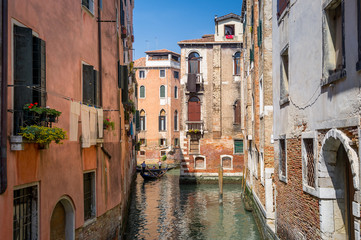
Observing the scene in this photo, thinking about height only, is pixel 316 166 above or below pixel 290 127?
below

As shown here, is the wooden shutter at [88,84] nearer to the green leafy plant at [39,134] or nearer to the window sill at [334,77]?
the green leafy plant at [39,134]

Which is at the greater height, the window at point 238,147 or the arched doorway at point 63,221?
the window at point 238,147

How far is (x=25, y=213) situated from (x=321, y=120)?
482 cm

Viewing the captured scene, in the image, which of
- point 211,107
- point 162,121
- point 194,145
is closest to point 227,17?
point 211,107

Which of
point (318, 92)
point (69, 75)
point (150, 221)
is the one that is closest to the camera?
point (318, 92)

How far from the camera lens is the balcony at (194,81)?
27328 mm

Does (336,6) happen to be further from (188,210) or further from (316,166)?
(188,210)

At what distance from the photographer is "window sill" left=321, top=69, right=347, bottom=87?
4.96 meters

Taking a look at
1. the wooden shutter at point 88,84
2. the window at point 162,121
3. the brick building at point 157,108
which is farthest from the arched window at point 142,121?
the wooden shutter at point 88,84

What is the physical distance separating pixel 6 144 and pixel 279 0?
21.8ft

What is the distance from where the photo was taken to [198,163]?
88.9ft

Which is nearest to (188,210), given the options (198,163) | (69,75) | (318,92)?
(198,163)

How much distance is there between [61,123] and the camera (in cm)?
720

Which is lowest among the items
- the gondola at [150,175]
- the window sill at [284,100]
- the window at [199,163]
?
the gondola at [150,175]
